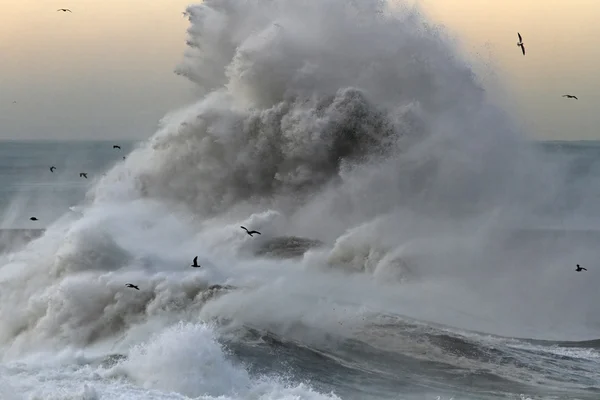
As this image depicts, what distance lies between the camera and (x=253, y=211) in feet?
112

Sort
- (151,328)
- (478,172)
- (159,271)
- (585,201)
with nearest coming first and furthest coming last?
(151,328) < (159,271) < (478,172) < (585,201)

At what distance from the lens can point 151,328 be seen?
22000 millimetres

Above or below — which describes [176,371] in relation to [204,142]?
below

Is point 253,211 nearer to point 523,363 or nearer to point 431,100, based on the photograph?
point 431,100

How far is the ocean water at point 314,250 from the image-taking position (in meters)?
19.1

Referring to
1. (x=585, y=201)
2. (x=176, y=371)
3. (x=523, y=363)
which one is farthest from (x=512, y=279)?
(x=585, y=201)

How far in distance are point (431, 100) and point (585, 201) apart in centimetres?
2847

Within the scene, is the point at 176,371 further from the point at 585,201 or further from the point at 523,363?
the point at 585,201

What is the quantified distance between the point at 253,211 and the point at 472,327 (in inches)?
513

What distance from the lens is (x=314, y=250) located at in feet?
95.8

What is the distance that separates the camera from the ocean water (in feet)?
62.5

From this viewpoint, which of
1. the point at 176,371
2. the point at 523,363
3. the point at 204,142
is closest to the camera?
the point at 176,371

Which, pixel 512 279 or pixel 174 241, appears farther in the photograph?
pixel 174 241

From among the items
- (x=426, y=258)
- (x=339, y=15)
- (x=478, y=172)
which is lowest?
(x=426, y=258)
